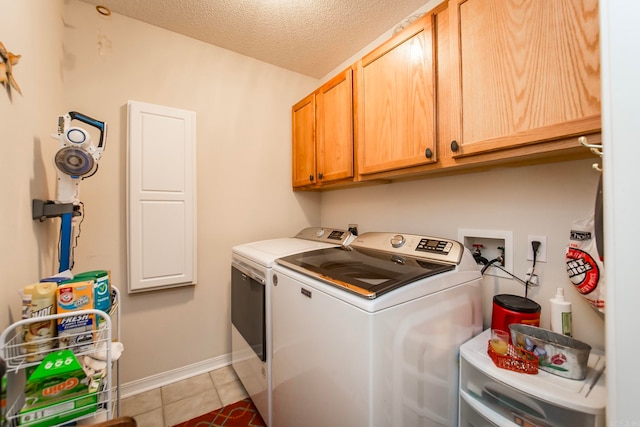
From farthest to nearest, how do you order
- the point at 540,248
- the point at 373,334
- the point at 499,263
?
the point at 499,263
the point at 540,248
the point at 373,334

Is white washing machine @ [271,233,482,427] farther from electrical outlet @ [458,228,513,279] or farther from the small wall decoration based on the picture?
the small wall decoration

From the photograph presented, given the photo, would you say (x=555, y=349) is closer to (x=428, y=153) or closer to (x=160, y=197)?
(x=428, y=153)

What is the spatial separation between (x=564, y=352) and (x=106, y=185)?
8.19ft

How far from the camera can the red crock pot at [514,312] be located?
1062 mm

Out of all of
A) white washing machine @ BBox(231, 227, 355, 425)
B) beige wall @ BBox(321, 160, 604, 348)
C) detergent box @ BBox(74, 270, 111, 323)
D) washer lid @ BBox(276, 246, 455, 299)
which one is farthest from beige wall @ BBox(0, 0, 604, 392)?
washer lid @ BBox(276, 246, 455, 299)

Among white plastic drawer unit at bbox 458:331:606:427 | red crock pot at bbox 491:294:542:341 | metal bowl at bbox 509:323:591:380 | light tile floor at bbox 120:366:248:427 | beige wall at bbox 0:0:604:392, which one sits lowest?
light tile floor at bbox 120:366:248:427

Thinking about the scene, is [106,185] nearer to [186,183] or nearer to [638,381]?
[186,183]

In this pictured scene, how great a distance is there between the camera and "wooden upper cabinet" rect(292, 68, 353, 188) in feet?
5.63

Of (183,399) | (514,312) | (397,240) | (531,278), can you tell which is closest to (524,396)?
(514,312)

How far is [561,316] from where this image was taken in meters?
1.01

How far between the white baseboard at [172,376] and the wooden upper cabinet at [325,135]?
5.32 ft

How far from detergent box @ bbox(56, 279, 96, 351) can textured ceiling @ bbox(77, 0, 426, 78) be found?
5.71ft

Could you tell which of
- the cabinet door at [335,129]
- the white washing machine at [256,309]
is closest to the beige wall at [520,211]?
the cabinet door at [335,129]

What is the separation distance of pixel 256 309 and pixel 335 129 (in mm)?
1308
